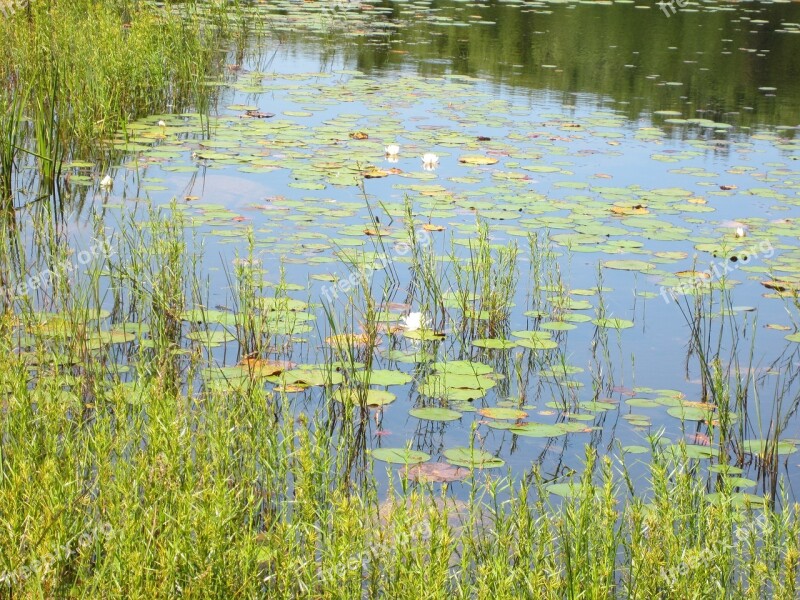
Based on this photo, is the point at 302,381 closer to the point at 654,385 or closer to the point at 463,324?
the point at 463,324

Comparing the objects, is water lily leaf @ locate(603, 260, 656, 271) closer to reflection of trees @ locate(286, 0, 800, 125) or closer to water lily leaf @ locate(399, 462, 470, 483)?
water lily leaf @ locate(399, 462, 470, 483)

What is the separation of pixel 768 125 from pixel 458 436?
608 centimetres

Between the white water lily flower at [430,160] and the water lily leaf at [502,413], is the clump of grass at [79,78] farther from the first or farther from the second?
the water lily leaf at [502,413]

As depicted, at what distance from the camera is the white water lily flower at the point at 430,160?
616 cm

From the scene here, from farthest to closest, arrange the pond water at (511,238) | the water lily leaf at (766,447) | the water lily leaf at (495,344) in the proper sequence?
the water lily leaf at (495,344) → the pond water at (511,238) → the water lily leaf at (766,447)

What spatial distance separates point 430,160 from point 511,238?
4.53 feet

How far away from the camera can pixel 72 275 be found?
13.6 ft

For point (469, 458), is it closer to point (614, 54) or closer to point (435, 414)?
point (435, 414)

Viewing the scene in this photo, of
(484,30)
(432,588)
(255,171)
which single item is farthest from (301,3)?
(432,588)

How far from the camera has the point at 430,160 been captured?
6.18 meters

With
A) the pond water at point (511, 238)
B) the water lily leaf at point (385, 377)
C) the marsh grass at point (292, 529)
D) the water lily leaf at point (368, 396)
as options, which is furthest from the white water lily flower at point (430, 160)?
the marsh grass at point (292, 529)

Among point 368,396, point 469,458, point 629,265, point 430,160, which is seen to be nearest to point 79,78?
point 430,160

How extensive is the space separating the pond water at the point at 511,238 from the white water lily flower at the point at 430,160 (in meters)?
0.13

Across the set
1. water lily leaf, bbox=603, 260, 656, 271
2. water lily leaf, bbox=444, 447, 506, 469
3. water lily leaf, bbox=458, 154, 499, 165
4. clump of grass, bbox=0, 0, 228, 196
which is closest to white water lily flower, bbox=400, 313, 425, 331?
water lily leaf, bbox=444, 447, 506, 469
